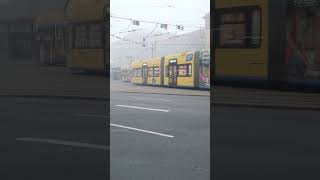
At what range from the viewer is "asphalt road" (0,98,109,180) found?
135 inches

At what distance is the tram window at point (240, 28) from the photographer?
13.2 ft

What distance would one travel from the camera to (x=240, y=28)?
429cm

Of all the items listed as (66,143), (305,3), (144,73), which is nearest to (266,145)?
(305,3)

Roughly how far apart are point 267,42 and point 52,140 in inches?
104

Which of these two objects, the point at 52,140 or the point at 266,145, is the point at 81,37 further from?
the point at 266,145

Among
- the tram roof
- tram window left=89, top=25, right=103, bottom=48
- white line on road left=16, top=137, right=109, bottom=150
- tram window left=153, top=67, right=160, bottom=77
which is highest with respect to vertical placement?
the tram roof

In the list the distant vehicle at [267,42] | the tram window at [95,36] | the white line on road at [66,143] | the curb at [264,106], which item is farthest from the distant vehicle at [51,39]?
the curb at [264,106]

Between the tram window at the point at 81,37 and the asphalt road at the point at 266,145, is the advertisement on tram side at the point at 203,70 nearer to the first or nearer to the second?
the asphalt road at the point at 266,145

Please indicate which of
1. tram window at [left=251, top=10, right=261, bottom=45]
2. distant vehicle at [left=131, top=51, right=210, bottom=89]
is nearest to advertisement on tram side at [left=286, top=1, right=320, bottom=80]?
tram window at [left=251, top=10, right=261, bottom=45]

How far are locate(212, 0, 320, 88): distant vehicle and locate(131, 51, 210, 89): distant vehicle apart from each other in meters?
2.97

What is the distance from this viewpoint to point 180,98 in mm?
9883

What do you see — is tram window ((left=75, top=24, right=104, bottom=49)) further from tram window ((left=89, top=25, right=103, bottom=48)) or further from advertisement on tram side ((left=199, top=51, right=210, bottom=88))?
advertisement on tram side ((left=199, top=51, right=210, bottom=88))

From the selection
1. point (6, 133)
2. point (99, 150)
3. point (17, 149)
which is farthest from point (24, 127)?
point (99, 150)

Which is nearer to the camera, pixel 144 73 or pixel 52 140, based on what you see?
pixel 52 140
